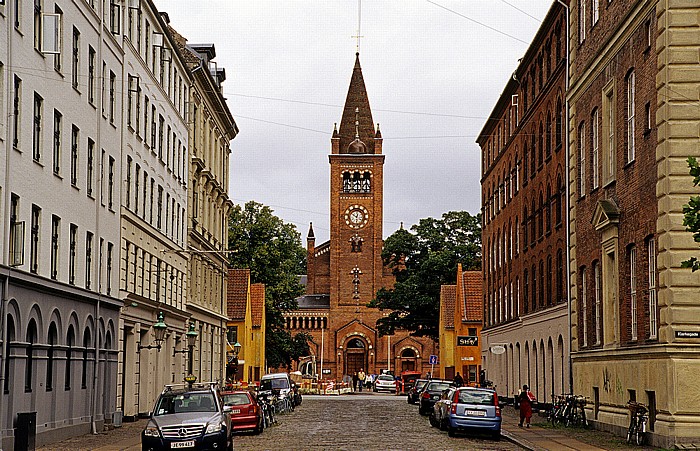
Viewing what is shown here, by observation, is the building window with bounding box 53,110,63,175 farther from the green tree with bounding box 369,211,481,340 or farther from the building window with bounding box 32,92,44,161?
the green tree with bounding box 369,211,481,340

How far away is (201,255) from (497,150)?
1866 cm

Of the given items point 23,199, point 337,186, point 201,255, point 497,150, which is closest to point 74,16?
point 23,199

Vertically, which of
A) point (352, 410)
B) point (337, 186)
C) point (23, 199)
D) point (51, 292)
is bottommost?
point (352, 410)

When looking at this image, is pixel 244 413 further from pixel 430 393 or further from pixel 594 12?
pixel 594 12

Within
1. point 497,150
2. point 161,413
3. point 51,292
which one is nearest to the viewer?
point 161,413

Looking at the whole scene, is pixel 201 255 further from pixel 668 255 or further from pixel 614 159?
pixel 668 255

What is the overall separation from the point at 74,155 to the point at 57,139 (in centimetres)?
205

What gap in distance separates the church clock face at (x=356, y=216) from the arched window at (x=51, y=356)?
92398mm

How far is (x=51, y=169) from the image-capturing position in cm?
2981

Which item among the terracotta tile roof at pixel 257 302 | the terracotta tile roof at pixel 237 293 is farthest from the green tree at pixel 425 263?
the terracotta tile roof at pixel 237 293

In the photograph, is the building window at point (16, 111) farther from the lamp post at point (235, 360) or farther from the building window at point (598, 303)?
the lamp post at point (235, 360)

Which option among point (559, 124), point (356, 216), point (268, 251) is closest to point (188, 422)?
point (559, 124)

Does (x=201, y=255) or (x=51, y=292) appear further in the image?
(x=201, y=255)

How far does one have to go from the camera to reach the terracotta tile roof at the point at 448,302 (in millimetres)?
83375
